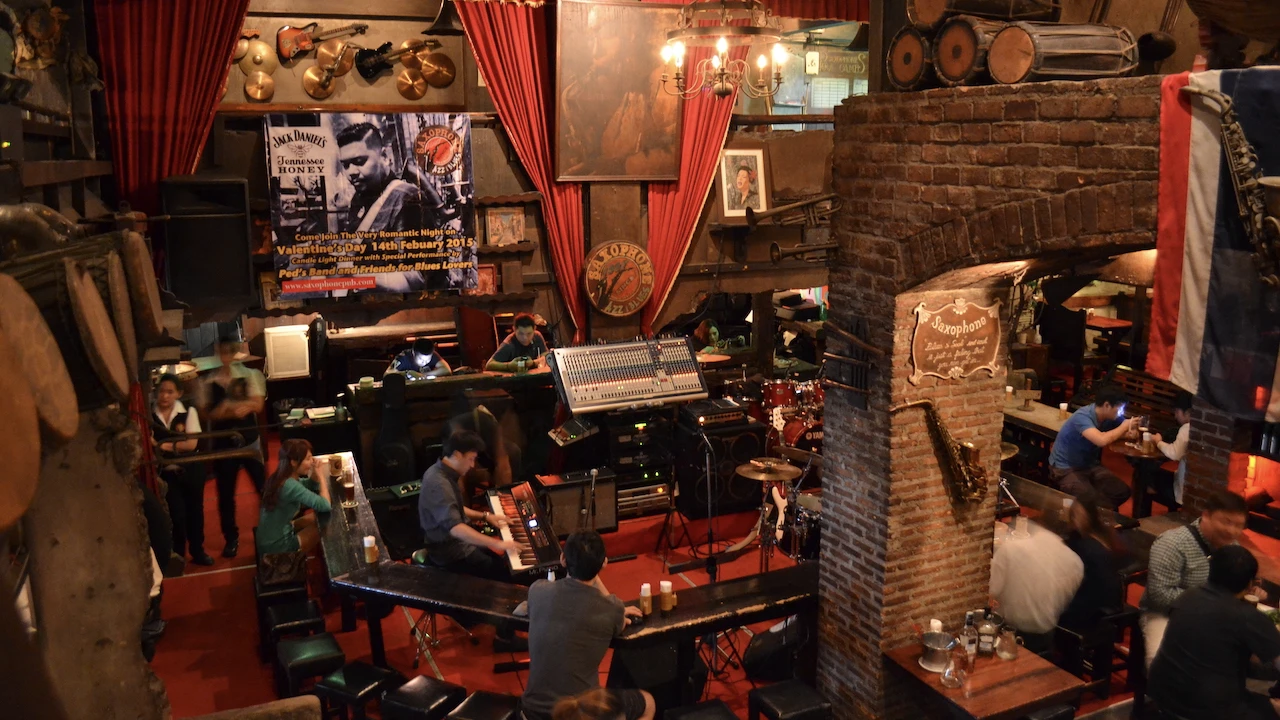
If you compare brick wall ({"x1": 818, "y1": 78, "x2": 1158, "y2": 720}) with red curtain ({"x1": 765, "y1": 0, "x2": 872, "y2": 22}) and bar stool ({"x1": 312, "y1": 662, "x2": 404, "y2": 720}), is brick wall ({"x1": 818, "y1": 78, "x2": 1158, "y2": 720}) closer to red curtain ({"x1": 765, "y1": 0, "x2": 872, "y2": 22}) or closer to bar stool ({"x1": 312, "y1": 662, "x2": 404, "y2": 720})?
bar stool ({"x1": 312, "y1": 662, "x2": 404, "y2": 720})

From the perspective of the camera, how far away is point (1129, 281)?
837 centimetres

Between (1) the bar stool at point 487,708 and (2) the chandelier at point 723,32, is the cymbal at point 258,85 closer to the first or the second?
(2) the chandelier at point 723,32

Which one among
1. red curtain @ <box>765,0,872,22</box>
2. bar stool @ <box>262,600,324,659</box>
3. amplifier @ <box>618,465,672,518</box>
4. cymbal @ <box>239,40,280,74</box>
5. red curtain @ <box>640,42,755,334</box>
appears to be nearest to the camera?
bar stool @ <box>262,600,324,659</box>

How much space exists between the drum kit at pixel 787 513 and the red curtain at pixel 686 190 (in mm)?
2757

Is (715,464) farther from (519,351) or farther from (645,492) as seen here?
(519,351)

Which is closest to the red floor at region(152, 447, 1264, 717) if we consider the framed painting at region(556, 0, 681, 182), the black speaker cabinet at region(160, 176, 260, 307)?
the black speaker cabinet at region(160, 176, 260, 307)

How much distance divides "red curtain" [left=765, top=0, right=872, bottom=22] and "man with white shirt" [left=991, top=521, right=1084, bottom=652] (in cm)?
659

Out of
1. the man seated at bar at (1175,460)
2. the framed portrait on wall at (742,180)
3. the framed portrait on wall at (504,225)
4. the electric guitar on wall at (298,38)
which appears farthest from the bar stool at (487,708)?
the electric guitar on wall at (298,38)

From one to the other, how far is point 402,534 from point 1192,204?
650cm

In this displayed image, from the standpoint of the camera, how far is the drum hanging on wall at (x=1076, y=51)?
13.8ft

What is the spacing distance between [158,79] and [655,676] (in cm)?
595

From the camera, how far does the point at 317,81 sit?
11.7m

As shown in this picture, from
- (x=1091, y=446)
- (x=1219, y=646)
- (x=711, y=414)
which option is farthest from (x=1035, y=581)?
(x=711, y=414)

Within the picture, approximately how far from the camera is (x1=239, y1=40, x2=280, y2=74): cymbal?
37.5 feet
